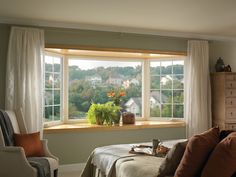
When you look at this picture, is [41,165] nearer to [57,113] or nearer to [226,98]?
[57,113]

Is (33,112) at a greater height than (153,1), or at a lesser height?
lesser

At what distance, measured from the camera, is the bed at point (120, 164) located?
2791mm

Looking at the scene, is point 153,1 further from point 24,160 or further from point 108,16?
point 24,160

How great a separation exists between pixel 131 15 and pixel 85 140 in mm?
2259

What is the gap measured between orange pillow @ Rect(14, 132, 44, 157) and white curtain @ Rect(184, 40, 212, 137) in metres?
2.95

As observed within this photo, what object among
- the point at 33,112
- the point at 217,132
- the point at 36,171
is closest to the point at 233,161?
the point at 217,132

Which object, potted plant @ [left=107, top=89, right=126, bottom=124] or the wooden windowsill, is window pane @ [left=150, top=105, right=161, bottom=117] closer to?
the wooden windowsill

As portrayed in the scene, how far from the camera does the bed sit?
279 cm

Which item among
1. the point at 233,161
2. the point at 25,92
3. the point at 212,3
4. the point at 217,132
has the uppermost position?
the point at 212,3

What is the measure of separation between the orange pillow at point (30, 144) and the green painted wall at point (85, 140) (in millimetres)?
993

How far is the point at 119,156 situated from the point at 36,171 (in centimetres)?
98

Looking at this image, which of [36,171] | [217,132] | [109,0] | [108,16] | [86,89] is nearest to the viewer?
[217,132]

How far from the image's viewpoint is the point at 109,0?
368 cm

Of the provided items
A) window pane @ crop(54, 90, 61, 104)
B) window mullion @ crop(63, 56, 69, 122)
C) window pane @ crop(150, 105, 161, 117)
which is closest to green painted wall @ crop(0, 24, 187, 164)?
window pane @ crop(150, 105, 161, 117)
